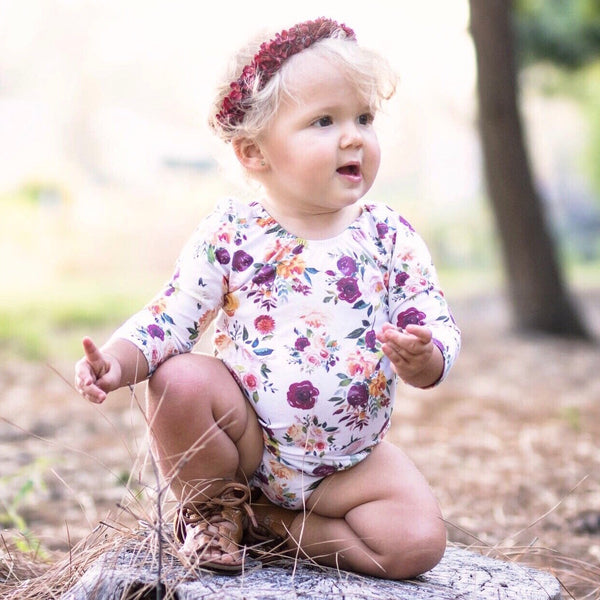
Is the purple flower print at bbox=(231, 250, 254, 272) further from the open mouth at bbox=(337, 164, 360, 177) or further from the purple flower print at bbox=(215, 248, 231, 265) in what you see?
the open mouth at bbox=(337, 164, 360, 177)

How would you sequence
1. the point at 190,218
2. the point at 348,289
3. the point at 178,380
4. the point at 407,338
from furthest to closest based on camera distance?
the point at 190,218 < the point at 348,289 < the point at 178,380 < the point at 407,338

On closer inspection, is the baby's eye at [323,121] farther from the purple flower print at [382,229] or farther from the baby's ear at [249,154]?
the purple flower print at [382,229]

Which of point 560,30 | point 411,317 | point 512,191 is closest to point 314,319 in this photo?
point 411,317

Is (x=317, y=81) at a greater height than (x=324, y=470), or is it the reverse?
(x=317, y=81)

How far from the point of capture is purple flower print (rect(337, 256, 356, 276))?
78.6 inches

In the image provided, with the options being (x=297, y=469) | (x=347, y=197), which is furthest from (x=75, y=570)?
(x=347, y=197)

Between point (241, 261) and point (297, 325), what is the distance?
189mm

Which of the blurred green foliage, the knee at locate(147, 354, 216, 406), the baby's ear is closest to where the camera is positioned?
the knee at locate(147, 354, 216, 406)

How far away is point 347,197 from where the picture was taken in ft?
6.48

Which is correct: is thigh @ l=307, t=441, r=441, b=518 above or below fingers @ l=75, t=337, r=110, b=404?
below

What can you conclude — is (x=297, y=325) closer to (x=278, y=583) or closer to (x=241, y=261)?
(x=241, y=261)

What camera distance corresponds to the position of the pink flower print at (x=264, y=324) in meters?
1.97

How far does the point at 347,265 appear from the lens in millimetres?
2004

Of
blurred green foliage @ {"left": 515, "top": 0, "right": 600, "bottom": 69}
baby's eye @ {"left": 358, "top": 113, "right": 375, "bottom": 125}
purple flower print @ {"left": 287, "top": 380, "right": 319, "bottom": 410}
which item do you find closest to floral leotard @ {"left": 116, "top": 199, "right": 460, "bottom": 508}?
purple flower print @ {"left": 287, "top": 380, "right": 319, "bottom": 410}
